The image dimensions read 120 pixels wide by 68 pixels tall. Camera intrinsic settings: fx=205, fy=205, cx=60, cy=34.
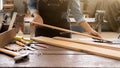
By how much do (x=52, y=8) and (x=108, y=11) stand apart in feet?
12.1

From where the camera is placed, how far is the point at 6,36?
1232mm

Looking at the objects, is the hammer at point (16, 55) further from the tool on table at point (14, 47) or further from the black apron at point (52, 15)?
the black apron at point (52, 15)

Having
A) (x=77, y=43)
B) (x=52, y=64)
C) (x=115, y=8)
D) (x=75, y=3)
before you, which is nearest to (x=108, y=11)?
(x=115, y=8)

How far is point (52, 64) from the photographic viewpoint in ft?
3.04

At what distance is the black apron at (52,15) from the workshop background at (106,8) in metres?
3.47

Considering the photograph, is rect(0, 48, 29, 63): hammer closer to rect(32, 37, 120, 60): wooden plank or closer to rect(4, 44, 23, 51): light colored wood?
rect(4, 44, 23, 51): light colored wood

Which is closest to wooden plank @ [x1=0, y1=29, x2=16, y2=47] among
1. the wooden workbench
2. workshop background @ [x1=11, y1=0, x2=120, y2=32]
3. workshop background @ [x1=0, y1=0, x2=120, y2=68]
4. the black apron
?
workshop background @ [x1=0, y1=0, x2=120, y2=68]

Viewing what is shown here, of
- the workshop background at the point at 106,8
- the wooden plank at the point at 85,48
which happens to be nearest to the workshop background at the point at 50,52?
the wooden plank at the point at 85,48

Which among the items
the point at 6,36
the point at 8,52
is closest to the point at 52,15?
the point at 6,36

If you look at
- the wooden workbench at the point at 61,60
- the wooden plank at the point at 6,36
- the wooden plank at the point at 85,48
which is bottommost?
the wooden workbench at the point at 61,60

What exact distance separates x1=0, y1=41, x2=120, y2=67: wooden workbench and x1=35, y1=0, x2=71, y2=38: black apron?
1.79 ft

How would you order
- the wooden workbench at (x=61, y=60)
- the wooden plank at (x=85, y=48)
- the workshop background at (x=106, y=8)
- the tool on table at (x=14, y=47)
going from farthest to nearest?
the workshop background at (x=106, y=8), the tool on table at (x=14, y=47), the wooden plank at (x=85, y=48), the wooden workbench at (x=61, y=60)

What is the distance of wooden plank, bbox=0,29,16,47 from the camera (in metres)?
1.15

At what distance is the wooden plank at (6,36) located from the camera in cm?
115
